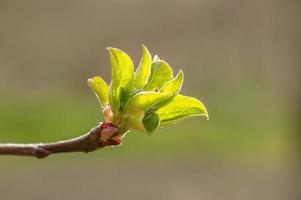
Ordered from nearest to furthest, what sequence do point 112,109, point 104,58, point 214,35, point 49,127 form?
point 112,109 → point 49,127 → point 104,58 → point 214,35

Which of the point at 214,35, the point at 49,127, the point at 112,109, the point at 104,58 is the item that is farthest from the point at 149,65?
the point at 214,35

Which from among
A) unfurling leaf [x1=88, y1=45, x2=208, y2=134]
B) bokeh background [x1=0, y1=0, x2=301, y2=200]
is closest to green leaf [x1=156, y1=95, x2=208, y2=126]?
unfurling leaf [x1=88, y1=45, x2=208, y2=134]

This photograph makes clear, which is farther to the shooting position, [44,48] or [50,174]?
[44,48]

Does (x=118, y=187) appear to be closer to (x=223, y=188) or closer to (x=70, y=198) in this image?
(x=70, y=198)

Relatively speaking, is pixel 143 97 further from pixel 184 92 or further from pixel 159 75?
pixel 184 92

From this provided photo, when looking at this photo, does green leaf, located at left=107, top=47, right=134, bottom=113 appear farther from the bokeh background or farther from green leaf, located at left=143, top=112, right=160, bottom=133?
the bokeh background

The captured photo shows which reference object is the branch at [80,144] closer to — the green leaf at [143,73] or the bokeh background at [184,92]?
the green leaf at [143,73]

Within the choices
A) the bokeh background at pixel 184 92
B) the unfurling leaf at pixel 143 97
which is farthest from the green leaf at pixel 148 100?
the bokeh background at pixel 184 92
